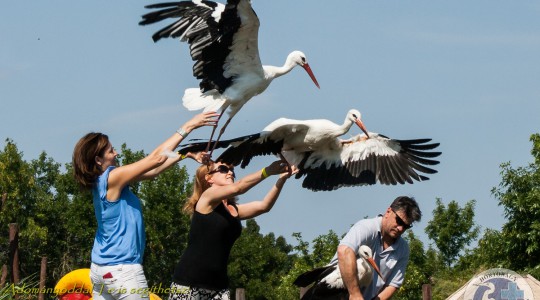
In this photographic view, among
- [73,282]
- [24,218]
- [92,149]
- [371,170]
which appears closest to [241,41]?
[371,170]

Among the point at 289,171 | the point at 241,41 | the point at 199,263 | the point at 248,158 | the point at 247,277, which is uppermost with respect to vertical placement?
the point at 247,277

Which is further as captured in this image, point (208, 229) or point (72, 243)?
point (72, 243)

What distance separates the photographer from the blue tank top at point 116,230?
21.1ft

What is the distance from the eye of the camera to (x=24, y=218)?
5188cm

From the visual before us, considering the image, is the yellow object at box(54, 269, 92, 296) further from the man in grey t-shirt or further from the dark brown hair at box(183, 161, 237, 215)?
the man in grey t-shirt

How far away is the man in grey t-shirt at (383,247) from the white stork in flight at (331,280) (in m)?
0.07

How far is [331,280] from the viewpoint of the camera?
772cm

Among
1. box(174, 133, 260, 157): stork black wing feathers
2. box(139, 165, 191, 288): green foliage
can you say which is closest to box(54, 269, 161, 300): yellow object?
box(174, 133, 260, 157): stork black wing feathers

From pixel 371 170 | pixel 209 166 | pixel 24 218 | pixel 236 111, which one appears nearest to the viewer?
pixel 209 166

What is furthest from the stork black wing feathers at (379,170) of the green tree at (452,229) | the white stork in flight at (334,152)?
the green tree at (452,229)

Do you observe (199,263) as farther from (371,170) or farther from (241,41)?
(371,170)

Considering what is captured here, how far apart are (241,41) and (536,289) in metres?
8.15

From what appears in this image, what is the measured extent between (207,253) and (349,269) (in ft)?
2.88

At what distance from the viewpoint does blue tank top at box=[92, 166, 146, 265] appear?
643 cm
